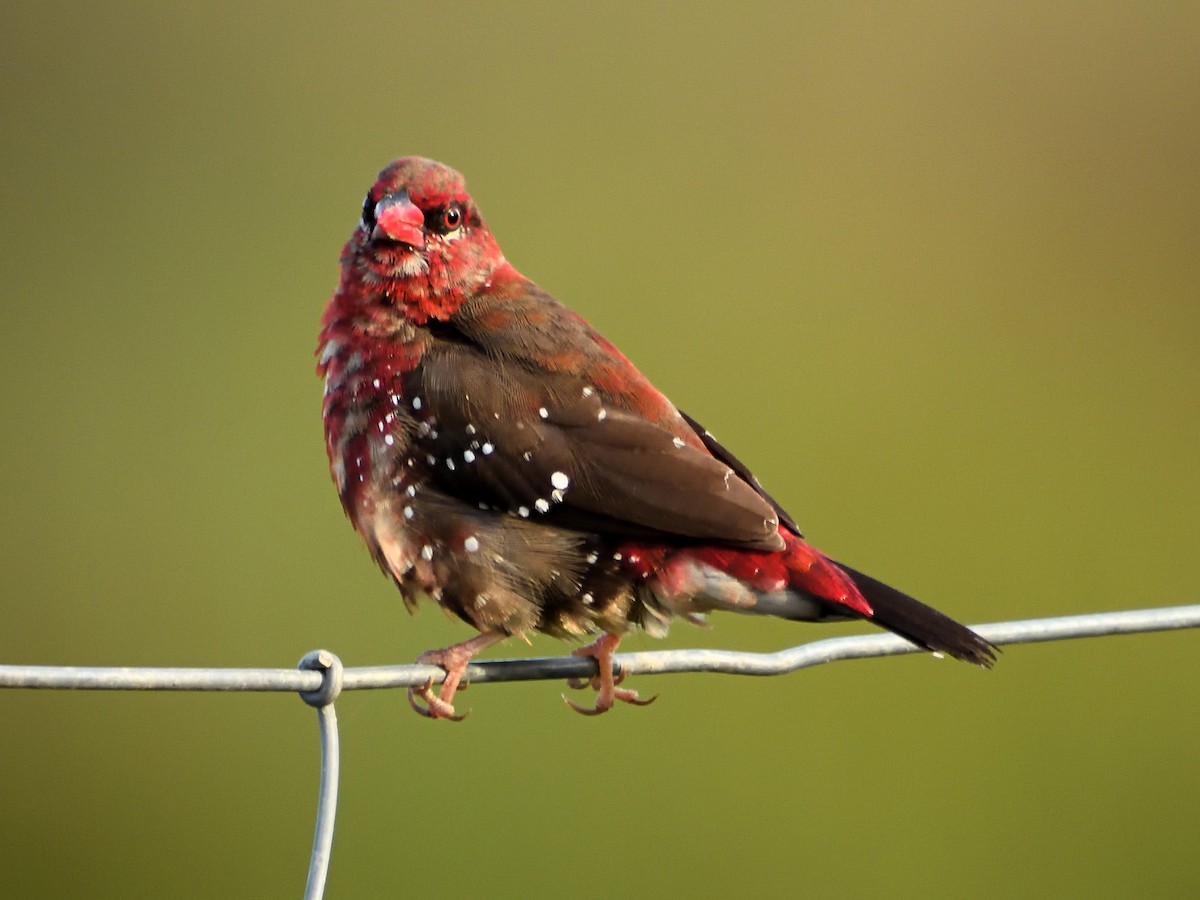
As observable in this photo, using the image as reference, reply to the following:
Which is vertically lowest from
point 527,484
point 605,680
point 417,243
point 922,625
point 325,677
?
point 325,677

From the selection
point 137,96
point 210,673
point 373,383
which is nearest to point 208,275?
point 137,96

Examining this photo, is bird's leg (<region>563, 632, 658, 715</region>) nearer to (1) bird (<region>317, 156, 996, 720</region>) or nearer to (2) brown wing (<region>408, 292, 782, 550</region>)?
(1) bird (<region>317, 156, 996, 720</region>)

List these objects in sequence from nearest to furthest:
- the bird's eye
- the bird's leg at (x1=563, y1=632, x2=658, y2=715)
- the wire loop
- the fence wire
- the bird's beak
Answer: the fence wire < the wire loop < the bird's leg at (x1=563, y1=632, x2=658, y2=715) < the bird's beak < the bird's eye

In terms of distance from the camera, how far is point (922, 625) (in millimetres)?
2963

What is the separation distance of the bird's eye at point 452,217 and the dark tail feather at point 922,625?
51.4 inches

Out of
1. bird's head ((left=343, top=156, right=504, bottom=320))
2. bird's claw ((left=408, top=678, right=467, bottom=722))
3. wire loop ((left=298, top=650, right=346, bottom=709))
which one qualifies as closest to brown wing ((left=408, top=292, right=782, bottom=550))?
bird's head ((left=343, top=156, right=504, bottom=320))

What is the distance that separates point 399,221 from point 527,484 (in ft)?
2.51

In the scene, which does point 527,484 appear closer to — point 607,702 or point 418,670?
point 607,702

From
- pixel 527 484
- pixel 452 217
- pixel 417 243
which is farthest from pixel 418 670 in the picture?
pixel 452 217

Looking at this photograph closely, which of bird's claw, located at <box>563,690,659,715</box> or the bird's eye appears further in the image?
the bird's eye

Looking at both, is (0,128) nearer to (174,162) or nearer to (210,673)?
(174,162)

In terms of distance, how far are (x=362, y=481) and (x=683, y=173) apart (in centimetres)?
490

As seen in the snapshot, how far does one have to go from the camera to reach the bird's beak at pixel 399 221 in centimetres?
353

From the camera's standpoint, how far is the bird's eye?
11.9 feet
